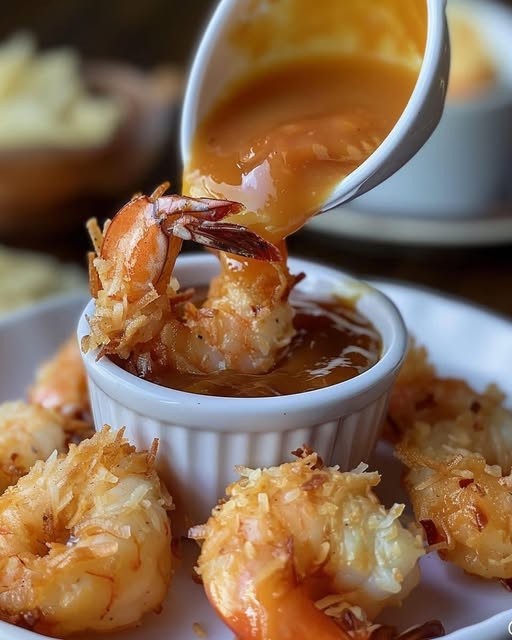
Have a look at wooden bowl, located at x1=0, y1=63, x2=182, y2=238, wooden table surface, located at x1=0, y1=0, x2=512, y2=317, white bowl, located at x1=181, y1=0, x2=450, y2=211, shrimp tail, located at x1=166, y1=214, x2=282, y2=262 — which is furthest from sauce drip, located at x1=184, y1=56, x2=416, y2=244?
wooden bowl, located at x1=0, y1=63, x2=182, y2=238

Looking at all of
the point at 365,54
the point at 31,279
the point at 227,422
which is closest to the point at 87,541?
the point at 227,422

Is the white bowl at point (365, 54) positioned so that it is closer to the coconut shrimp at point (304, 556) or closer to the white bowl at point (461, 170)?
the coconut shrimp at point (304, 556)

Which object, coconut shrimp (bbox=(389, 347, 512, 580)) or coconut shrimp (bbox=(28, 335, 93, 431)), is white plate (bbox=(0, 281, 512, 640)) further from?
coconut shrimp (bbox=(28, 335, 93, 431))

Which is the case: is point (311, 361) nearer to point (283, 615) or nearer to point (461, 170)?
point (283, 615)

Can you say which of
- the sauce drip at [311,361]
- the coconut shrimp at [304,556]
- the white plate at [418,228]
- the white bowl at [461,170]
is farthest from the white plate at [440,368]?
the white bowl at [461,170]

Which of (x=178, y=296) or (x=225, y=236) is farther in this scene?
(x=178, y=296)
